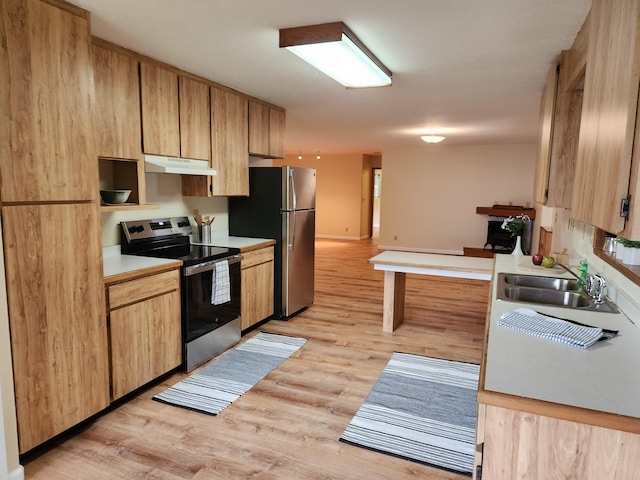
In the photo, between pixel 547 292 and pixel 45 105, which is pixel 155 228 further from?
pixel 547 292

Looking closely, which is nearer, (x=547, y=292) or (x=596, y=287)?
(x=596, y=287)

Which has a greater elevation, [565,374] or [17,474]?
[565,374]


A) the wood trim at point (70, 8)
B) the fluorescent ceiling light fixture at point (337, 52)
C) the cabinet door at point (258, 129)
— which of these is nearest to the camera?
the wood trim at point (70, 8)

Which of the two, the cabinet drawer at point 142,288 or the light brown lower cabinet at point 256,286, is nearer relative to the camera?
the cabinet drawer at point 142,288

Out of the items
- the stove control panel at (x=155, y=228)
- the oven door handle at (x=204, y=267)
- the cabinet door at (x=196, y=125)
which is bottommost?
the oven door handle at (x=204, y=267)

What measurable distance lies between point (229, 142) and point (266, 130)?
2.18 ft

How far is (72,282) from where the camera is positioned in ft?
7.34

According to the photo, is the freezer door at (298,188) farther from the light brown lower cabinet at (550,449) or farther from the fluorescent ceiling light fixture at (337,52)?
the light brown lower cabinet at (550,449)

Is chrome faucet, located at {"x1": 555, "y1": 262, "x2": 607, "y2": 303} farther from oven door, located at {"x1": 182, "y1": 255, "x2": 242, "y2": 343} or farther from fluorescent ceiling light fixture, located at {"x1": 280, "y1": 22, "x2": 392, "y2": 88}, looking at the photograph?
oven door, located at {"x1": 182, "y1": 255, "x2": 242, "y2": 343}

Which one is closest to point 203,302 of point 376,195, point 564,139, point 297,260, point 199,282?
point 199,282

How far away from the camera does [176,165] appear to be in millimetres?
3227

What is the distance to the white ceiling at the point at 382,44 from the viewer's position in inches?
82.5

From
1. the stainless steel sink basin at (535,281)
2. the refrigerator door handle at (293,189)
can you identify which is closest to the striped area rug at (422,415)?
the stainless steel sink basin at (535,281)

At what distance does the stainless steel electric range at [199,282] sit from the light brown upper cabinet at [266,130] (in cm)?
114
